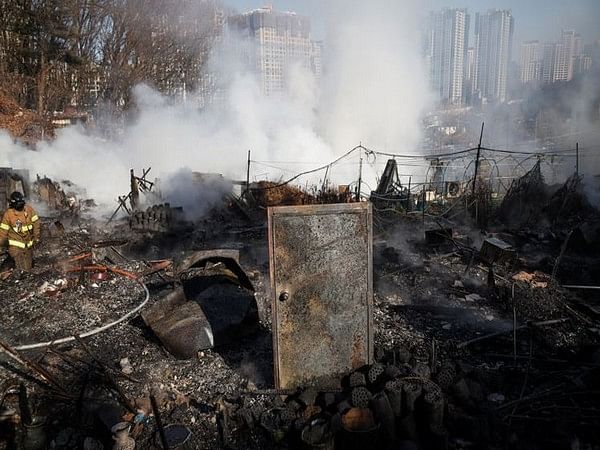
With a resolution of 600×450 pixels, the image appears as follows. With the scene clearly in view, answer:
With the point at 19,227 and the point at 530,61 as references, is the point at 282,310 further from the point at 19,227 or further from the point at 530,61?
the point at 530,61

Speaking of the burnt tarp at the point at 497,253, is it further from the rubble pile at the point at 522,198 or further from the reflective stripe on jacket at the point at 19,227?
the reflective stripe on jacket at the point at 19,227

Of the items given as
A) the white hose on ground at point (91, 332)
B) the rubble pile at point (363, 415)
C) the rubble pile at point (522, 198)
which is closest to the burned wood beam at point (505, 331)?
the rubble pile at point (363, 415)

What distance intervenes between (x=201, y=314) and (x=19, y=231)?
13.8ft

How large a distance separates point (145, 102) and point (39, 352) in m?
21.7

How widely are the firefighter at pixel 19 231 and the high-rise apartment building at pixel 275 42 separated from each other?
22567 mm

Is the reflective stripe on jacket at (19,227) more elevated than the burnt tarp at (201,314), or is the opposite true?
the reflective stripe on jacket at (19,227)

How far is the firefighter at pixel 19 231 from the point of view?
6.85 meters

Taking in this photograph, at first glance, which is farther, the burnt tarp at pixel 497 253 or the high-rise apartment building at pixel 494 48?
the high-rise apartment building at pixel 494 48

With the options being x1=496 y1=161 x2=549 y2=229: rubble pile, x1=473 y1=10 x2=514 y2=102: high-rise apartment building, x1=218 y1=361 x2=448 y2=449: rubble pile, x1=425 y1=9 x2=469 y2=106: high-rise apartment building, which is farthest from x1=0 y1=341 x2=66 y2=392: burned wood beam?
x1=425 y1=9 x2=469 y2=106: high-rise apartment building

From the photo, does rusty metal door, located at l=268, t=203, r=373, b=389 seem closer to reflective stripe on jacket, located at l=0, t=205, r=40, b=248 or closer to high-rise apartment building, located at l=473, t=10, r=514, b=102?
reflective stripe on jacket, located at l=0, t=205, r=40, b=248

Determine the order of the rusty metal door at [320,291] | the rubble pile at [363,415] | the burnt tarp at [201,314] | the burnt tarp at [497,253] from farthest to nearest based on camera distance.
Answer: the burnt tarp at [497,253]
the burnt tarp at [201,314]
the rusty metal door at [320,291]
the rubble pile at [363,415]

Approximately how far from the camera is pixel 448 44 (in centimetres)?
4991

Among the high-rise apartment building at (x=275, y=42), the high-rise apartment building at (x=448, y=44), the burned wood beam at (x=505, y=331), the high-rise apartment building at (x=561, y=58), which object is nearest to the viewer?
the burned wood beam at (x=505, y=331)

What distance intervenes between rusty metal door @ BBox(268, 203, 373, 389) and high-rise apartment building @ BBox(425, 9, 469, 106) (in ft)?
165
